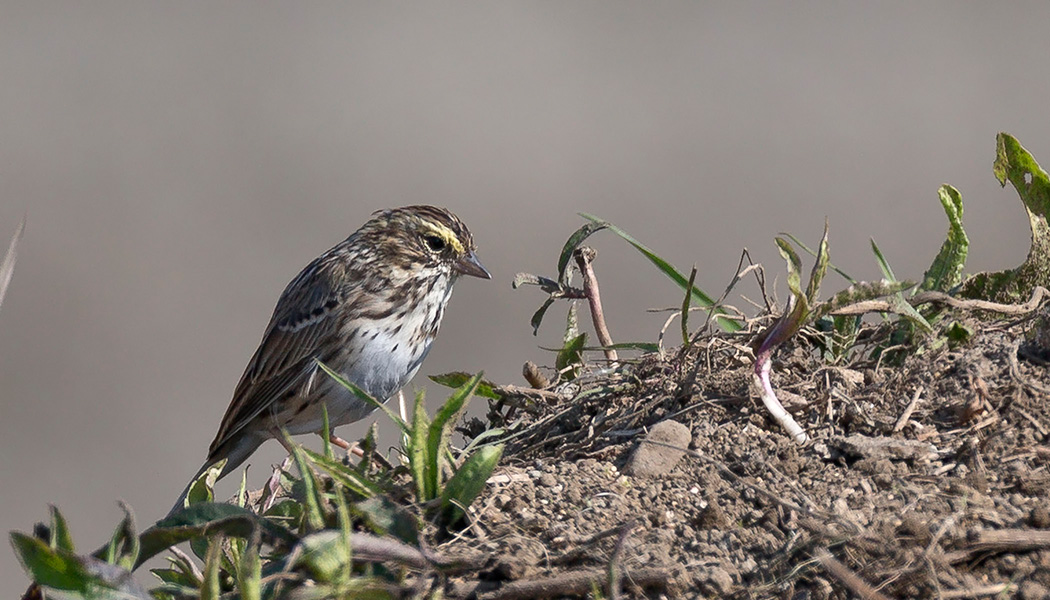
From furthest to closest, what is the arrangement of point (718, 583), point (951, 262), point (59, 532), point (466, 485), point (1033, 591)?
point (951, 262) < point (466, 485) < point (59, 532) < point (718, 583) < point (1033, 591)

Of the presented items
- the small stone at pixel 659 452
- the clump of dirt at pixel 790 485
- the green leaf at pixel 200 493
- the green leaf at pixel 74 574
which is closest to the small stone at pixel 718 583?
the clump of dirt at pixel 790 485

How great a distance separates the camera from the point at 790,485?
9.52 ft

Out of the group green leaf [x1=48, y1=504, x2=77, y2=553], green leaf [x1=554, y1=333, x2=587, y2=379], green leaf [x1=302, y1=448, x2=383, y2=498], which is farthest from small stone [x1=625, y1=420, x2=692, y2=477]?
green leaf [x1=48, y1=504, x2=77, y2=553]

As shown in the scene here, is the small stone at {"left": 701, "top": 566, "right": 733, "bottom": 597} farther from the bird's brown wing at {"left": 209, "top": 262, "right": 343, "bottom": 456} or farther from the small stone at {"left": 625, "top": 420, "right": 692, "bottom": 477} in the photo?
the bird's brown wing at {"left": 209, "top": 262, "right": 343, "bottom": 456}

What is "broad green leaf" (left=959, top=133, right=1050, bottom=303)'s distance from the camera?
3.87 meters

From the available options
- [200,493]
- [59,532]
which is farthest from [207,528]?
[200,493]

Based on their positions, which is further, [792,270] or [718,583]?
[792,270]

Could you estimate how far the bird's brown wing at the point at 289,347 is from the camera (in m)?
6.62

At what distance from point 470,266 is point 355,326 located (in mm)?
750

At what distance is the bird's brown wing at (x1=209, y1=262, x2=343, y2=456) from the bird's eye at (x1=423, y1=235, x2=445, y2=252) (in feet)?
1.99

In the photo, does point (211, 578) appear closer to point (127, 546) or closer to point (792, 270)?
point (127, 546)

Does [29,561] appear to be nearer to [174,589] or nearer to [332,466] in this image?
[174,589]

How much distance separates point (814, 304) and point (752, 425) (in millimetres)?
391

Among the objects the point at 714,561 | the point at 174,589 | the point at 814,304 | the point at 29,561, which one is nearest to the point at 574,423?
the point at 814,304
